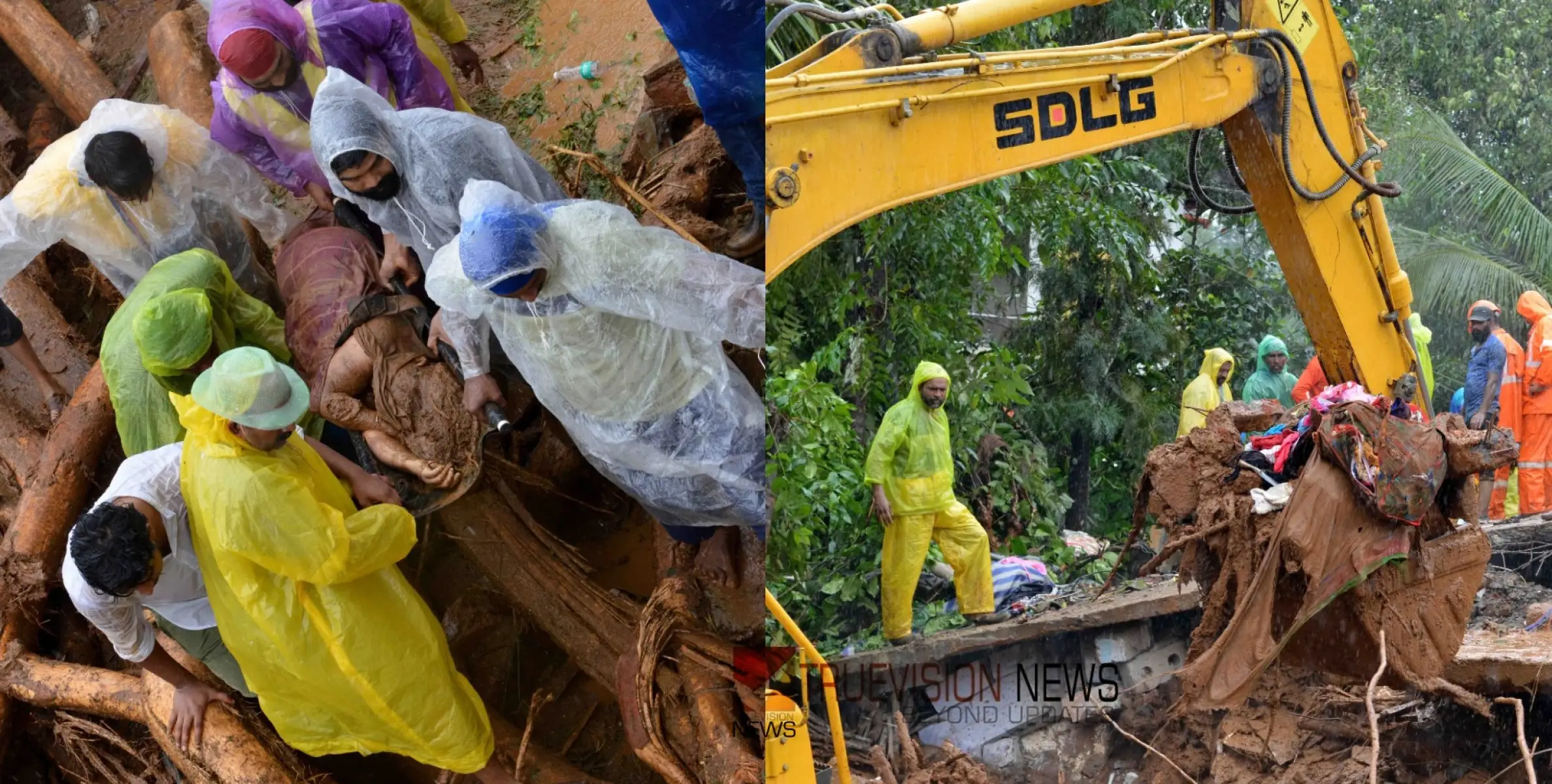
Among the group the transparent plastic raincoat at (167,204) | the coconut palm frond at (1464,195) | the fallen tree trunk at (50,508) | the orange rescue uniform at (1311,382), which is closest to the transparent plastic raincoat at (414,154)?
the transparent plastic raincoat at (167,204)

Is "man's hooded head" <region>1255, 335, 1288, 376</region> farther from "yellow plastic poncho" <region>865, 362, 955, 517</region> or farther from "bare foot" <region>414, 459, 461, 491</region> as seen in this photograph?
"bare foot" <region>414, 459, 461, 491</region>

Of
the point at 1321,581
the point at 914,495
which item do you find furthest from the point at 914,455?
the point at 1321,581

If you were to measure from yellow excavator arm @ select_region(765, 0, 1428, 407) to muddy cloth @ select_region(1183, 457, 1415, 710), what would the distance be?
0.66ft

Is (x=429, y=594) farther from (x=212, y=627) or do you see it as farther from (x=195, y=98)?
(x=195, y=98)

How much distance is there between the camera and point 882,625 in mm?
1583

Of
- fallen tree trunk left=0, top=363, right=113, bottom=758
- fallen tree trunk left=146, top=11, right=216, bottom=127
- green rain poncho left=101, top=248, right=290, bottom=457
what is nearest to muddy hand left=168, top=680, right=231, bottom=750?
fallen tree trunk left=0, top=363, right=113, bottom=758

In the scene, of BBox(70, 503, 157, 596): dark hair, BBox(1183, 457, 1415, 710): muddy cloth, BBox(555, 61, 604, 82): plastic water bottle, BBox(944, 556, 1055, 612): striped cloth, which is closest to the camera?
BBox(944, 556, 1055, 612): striped cloth

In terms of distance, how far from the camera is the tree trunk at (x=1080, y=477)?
5.41 feet

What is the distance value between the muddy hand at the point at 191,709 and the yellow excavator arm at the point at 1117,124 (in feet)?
3.94

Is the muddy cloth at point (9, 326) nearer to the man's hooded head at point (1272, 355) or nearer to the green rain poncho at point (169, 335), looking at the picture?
the green rain poncho at point (169, 335)

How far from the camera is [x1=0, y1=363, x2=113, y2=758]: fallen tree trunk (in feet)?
6.63

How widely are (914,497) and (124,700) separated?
1408mm

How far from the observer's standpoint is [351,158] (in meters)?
1.81

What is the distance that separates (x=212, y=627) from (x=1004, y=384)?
1.28 meters
